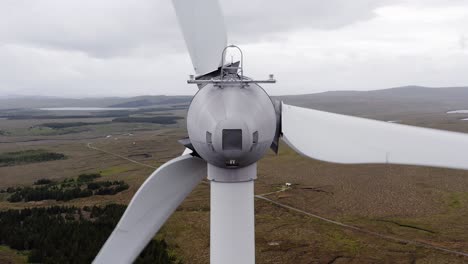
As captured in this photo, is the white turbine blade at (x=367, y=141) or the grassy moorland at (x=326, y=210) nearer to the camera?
the white turbine blade at (x=367, y=141)

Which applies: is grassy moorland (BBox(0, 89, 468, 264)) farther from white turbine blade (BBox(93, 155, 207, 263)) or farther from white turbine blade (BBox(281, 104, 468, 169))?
white turbine blade (BBox(281, 104, 468, 169))

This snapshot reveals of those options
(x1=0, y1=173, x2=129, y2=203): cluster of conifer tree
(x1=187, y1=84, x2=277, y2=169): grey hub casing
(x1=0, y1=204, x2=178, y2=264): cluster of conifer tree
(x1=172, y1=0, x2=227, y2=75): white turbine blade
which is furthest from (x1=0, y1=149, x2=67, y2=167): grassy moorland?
(x1=187, y1=84, x2=277, y2=169): grey hub casing

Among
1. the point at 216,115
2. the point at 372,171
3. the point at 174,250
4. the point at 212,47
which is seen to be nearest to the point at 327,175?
the point at 372,171

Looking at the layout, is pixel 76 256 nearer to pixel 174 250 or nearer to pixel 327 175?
pixel 174 250

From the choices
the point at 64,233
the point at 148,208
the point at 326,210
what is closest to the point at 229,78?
the point at 148,208

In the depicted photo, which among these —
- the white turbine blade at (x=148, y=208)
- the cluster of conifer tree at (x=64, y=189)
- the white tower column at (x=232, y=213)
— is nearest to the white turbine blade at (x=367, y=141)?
the white tower column at (x=232, y=213)

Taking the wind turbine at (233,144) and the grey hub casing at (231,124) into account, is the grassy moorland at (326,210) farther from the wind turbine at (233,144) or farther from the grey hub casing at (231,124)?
the grey hub casing at (231,124)
